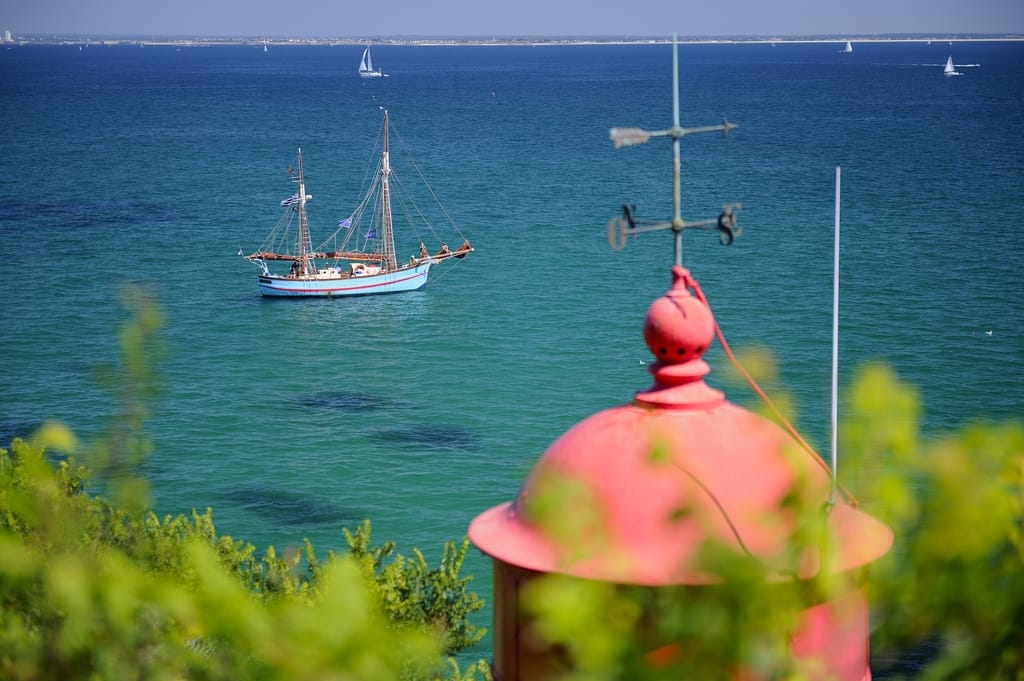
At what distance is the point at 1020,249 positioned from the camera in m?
66.7

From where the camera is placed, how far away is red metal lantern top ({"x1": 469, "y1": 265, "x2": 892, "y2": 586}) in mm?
5781

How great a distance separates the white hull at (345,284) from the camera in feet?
200

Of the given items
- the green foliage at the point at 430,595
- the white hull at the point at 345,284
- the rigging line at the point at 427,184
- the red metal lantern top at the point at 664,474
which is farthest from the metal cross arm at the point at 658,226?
the rigging line at the point at 427,184

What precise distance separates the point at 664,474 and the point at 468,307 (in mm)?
52908

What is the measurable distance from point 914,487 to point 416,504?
31.5 m

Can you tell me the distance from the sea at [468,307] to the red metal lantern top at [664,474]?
247mm

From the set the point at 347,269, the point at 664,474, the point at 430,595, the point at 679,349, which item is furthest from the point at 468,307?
the point at 664,474

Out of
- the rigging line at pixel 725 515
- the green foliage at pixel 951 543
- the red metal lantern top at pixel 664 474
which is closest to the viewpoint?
the green foliage at pixel 951 543

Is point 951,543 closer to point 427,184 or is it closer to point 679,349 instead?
point 679,349

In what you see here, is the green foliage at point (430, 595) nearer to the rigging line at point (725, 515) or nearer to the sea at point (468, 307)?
the sea at point (468, 307)

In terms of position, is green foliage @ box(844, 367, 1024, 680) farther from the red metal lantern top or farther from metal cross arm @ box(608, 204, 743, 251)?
metal cross arm @ box(608, 204, 743, 251)

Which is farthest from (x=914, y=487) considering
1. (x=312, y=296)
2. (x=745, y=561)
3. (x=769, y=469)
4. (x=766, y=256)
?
(x=766, y=256)

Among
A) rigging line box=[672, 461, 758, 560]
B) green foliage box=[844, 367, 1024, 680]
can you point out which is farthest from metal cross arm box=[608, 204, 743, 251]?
green foliage box=[844, 367, 1024, 680]

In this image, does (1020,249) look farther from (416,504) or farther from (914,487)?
(914,487)
